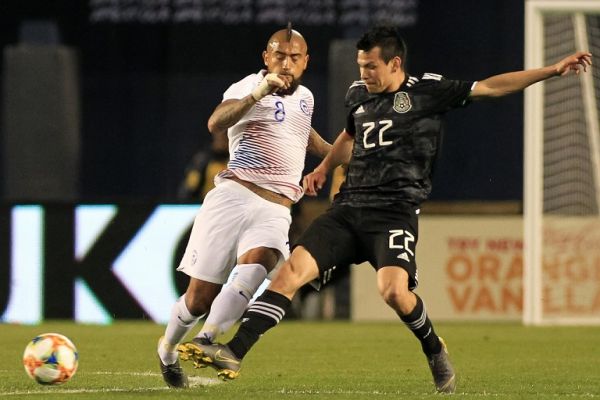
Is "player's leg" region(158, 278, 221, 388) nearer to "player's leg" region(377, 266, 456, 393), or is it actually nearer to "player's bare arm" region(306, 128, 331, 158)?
"player's leg" region(377, 266, 456, 393)

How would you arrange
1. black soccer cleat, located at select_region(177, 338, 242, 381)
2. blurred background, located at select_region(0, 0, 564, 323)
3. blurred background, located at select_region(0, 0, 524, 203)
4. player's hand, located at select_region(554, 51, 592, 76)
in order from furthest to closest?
blurred background, located at select_region(0, 0, 524, 203) → blurred background, located at select_region(0, 0, 564, 323) → player's hand, located at select_region(554, 51, 592, 76) → black soccer cleat, located at select_region(177, 338, 242, 381)

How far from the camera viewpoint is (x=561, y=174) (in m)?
13.3

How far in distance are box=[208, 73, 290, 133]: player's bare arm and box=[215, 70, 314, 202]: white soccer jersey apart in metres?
0.22

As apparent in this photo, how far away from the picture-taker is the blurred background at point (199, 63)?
1762 cm

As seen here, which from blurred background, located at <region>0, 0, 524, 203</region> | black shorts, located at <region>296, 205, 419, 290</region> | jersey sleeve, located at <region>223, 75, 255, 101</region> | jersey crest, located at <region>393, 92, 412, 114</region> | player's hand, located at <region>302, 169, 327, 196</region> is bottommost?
black shorts, located at <region>296, 205, 419, 290</region>

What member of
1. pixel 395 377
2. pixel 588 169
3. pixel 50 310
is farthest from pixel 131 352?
pixel 588 169

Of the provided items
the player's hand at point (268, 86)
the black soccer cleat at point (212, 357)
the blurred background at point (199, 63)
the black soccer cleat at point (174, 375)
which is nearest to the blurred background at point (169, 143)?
the blurred background at point (199, 63)

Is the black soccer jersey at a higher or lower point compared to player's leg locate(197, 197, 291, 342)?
higher

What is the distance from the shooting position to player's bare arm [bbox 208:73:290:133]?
661 cm

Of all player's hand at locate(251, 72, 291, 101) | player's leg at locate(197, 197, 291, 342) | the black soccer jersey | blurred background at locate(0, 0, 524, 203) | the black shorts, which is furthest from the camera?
blurred background at locate(0, 0, 524, 203)

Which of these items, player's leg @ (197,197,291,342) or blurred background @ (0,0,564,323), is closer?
player's leg @ (197,197,291,342)

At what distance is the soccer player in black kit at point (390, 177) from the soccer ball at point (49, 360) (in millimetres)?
850

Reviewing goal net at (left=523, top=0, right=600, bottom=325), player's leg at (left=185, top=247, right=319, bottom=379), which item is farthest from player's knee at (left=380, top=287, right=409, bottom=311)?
goal net at (left=523, top=0, right=600, bottom=325)

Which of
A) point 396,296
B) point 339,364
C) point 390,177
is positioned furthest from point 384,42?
point 339,364
